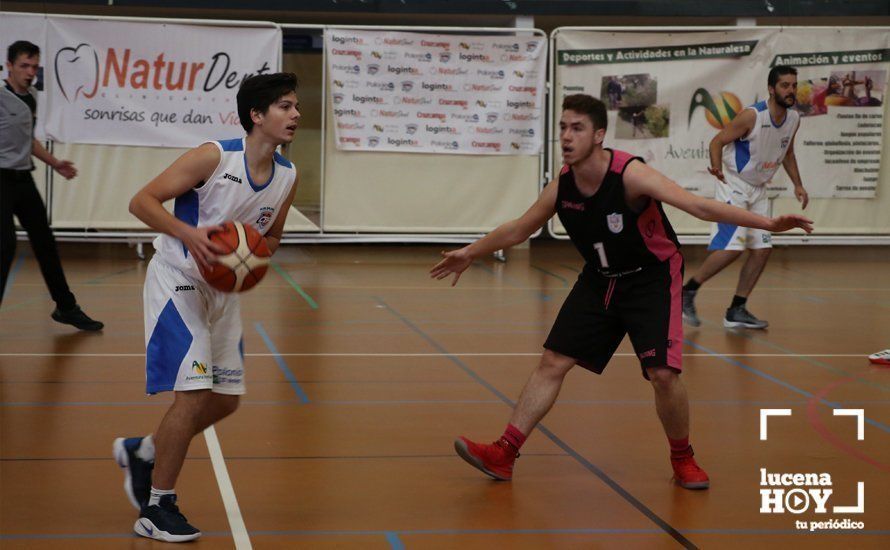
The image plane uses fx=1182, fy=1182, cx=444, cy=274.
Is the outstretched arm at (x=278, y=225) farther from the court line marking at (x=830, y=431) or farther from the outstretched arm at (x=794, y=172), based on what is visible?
the outstretched arm at (x=794, y=172)

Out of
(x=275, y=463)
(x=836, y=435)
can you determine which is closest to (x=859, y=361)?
(x=836, y=435)

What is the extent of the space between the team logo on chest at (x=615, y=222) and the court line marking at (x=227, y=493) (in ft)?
6.54

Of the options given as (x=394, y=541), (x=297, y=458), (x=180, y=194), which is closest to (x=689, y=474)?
(x=394, y=541)

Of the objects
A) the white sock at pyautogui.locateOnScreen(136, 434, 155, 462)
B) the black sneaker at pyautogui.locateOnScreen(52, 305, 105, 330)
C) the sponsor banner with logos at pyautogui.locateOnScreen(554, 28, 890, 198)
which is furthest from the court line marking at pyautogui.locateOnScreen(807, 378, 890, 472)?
the sponsor banner with logos at pyautogui.locateOnScreen(554, 28, 890, 198)

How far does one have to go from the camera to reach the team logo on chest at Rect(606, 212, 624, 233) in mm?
5172

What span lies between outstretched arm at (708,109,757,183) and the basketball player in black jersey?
182 inches

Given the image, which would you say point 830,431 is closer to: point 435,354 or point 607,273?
point 607,273

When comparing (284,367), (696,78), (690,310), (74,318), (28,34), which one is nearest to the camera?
(284,367)

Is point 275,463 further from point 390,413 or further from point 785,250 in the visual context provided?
point 785,250

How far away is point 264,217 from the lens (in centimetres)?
482

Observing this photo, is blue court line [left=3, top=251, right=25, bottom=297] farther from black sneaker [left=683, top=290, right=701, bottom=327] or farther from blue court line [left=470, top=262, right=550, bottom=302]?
black sneaker [left=683, top=290, right=701, bottom=327]

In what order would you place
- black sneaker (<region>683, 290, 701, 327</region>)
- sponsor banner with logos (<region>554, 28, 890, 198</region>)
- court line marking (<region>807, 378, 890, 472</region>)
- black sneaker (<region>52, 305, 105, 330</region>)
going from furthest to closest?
sponsor banner with logos (<region>554, 28, 890, 198</region>), black sneaker (<region>683, 290, 701, 327</region>), black sneaker (<region>52, 305, 105, 330</region>), court line marking (<region>807, 378, 890, 472</region>)

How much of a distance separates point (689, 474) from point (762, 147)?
5343mm

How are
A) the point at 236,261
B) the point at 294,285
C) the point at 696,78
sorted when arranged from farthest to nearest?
the point at 696,78 → the point at 294,285 → the point at 236,261
